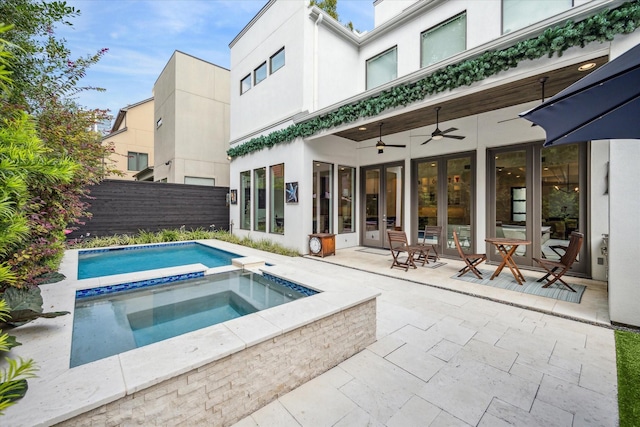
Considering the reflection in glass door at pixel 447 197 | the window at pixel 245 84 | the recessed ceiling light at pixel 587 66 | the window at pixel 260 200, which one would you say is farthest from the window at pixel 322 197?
the recessed ceiling light at pixel 587 66

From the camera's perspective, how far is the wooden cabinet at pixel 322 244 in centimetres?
739

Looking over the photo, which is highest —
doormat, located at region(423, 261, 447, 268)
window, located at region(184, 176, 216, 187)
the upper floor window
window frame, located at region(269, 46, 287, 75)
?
window frame, located at region(269, 46, 287, 75)

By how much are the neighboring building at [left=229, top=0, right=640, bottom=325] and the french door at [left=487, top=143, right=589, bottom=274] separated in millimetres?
23

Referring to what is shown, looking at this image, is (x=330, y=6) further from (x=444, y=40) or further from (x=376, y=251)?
(x=376, y=251)

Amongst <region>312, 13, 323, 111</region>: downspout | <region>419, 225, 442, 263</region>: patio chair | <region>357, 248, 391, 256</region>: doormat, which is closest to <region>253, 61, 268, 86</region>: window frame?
<region>312, 13, 323, 111</region>: downspout

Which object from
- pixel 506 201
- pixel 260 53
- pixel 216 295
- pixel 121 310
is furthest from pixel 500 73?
pixel 260 53

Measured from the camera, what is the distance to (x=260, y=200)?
9.69 m

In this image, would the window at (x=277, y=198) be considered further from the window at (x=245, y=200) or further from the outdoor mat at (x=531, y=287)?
the outdoor mat at (x=531, y=287)

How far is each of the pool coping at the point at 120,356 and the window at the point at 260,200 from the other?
6495 mm

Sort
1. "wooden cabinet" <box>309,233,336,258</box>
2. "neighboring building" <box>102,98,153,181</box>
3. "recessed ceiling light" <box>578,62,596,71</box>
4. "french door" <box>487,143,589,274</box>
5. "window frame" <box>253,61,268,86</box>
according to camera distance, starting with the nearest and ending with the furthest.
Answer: "recessed ceiling light" <box>578,62,596,71</box>
"french door" <box>487,143,589,274</box>
"wooden cabinet" <box>309,233,336,258</box>
"window frame" <box>253,61,268,86</box>
"neighboring building" <box>102,98,153,181</box>

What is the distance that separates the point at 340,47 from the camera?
28.4 feet

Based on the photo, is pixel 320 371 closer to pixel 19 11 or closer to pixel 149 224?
pixel 19 11

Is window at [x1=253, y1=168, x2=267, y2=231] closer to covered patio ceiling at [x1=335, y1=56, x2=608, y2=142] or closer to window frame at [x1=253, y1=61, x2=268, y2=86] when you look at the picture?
window frame at [x1=253, y1=61, x2=268, y2=86]

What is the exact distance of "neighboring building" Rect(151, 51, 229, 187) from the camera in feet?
41.7
